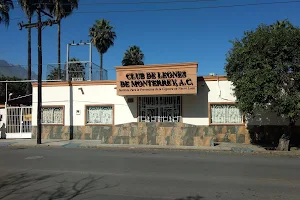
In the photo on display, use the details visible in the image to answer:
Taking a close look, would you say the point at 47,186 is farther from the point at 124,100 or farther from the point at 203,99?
the point at 203,99

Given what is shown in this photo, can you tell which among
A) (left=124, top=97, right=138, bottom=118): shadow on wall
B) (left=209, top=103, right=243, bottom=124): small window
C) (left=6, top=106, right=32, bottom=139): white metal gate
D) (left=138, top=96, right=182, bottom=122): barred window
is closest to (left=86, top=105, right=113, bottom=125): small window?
(left=124, top=97, right=138, bottom=118): shadow on wall

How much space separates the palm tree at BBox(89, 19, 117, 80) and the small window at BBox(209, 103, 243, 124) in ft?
85.6

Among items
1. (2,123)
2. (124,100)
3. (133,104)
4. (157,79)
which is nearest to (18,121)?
(2,123)

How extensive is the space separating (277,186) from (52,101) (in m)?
18.1

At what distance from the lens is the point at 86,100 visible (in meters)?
21.5

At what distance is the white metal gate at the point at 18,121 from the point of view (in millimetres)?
22672

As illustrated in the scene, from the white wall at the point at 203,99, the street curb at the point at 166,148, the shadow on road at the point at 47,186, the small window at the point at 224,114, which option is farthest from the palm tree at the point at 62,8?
the shadow on road at the point at 47,186

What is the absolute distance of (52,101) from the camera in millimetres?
22109

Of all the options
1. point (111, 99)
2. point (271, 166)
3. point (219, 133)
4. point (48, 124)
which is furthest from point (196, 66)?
point (48, 124)

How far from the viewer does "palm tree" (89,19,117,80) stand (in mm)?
42125

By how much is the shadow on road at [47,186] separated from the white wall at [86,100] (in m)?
12.3

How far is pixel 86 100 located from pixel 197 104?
25.2 feet

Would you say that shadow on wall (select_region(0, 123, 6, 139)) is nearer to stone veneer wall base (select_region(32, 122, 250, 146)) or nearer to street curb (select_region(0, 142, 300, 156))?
street curb (select_region(0, 142, 300, 156))

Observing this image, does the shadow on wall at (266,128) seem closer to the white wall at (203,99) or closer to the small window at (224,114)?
the small window at (224,114)
